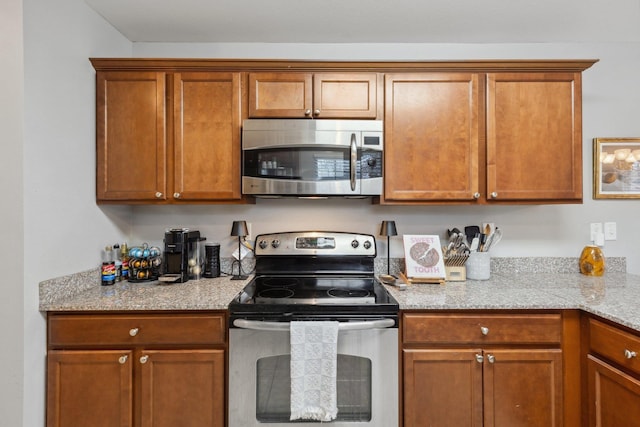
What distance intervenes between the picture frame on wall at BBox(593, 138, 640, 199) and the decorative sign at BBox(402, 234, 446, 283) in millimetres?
1241

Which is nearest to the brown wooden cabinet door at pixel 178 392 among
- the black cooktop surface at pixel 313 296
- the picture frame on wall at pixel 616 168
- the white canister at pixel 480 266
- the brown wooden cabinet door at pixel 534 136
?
the black cooktop surface at pixel 313 296

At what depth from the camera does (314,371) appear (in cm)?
146

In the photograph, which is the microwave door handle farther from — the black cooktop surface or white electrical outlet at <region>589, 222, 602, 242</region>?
white electrical outlet at <region>589, 222, 602, 242</region>

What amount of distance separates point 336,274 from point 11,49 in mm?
1985

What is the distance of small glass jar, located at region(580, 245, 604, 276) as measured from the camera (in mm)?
2098

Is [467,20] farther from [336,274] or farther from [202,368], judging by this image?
[202,368]

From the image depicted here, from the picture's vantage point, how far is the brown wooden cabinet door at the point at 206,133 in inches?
73.9

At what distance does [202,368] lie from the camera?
59.6 inches

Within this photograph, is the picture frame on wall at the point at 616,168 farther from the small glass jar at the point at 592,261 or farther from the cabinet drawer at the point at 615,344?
the cabinet drawer at the point at 615,344

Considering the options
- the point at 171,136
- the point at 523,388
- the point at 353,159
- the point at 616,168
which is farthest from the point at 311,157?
the point at 616,168

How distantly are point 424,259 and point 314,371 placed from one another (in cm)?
96

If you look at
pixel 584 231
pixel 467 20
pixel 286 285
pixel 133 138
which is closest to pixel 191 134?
pixel 133 138

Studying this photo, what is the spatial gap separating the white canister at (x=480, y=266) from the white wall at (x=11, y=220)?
7.73 feet

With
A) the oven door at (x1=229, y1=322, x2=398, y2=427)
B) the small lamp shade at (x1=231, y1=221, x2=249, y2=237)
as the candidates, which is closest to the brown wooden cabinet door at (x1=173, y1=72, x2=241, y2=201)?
the small lamp shade at (x1=231, y1=221, x2=249, y2=237)
